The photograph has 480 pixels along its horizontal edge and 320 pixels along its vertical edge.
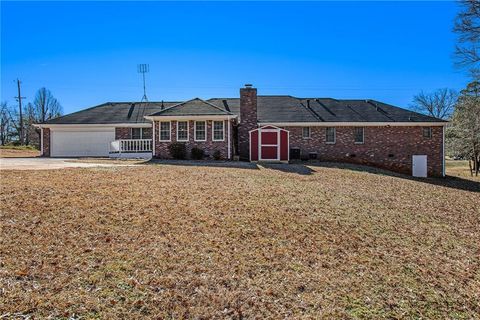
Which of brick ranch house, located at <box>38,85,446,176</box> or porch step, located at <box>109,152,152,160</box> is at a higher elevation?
brick ranch house, located at <box>38,85,446,176</box>

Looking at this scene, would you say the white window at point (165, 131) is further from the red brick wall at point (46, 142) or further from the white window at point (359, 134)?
the white window at point (359, 134)

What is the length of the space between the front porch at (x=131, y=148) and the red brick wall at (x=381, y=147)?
991 cm

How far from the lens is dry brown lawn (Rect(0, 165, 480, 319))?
4.02 metres

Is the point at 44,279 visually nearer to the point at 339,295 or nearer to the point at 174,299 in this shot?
the point at 174,299

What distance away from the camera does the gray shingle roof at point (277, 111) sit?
21836 mm

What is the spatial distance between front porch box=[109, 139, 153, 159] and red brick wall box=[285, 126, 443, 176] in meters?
9.91

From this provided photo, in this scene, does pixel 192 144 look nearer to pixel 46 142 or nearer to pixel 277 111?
pixel 277 111

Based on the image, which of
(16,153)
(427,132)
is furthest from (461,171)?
(16,153)

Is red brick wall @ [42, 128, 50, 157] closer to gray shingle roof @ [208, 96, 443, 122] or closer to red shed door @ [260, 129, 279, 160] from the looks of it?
gray shingle roof @ [208, 96, 443, 122]

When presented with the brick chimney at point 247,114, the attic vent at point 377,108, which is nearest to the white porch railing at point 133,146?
the brick chimney at point 247,114

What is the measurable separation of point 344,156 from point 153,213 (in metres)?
18.1

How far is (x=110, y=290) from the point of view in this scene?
13.4 ft

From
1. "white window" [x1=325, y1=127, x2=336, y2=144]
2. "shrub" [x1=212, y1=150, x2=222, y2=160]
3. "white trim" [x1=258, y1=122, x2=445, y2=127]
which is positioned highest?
"white trim" [x1=258, y1=122, x2=445, y2=127]

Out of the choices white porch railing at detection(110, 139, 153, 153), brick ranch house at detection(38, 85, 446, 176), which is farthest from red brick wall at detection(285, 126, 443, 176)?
white porch railing at detection(110, 139, 153, 153)
